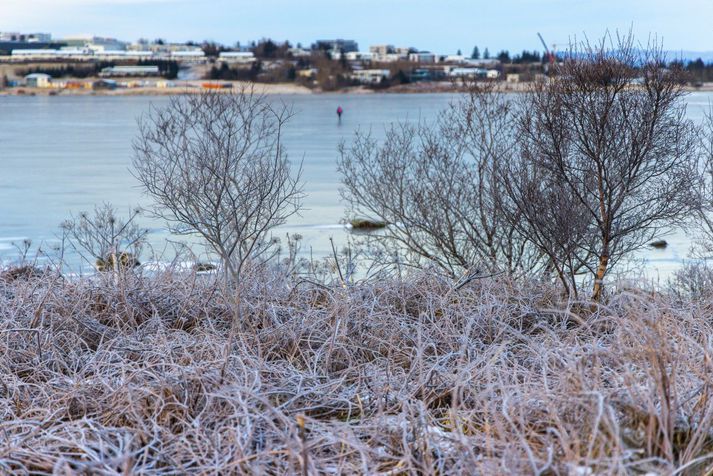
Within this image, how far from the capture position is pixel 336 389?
158 inches

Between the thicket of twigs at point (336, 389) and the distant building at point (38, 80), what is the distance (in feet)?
464

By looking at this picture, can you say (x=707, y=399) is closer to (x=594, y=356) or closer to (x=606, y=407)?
(x=594, y=356)

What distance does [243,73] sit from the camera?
99.4 metres

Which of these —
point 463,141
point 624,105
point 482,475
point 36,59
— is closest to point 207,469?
point 482,475

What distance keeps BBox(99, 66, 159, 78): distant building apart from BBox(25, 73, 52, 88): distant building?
8581mm

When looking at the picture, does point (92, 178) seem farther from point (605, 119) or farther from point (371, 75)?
point (371, 75)

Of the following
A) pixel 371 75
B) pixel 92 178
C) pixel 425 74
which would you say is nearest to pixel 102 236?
pixel 92 178

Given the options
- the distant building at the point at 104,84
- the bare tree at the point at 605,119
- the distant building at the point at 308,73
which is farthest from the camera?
the distant building at the point at 104,84

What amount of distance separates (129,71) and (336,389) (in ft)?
459

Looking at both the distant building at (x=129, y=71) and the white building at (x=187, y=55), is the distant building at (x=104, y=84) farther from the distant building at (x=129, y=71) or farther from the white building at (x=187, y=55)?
the white building at (x=187, y=55)

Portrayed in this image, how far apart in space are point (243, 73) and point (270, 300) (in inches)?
3794

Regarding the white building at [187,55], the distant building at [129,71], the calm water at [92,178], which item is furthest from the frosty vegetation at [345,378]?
the white building at [187,55]

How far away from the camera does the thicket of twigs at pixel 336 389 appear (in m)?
2.96

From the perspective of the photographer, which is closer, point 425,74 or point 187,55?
point 425,74
